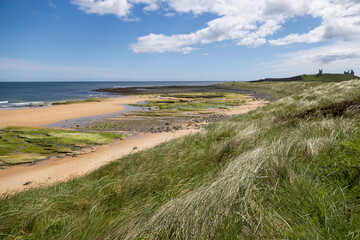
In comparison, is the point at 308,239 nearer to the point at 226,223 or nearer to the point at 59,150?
the point at 226,223

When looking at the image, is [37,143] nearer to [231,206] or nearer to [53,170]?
[53,170]

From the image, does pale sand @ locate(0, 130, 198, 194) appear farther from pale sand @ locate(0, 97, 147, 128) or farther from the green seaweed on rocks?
pale sand @ locate(0, 97, 147, 128)

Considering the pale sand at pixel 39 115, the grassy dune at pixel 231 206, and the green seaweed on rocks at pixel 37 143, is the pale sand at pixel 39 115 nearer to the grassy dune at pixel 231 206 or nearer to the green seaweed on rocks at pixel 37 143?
the green seaweed on rocks at pixel 37 143

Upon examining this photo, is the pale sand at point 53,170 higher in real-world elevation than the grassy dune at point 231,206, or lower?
lower

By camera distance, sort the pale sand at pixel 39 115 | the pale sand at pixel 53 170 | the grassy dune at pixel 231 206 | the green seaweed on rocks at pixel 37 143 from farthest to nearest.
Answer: the pale sand at pixel 39 115 → the green seaweed on rocks at pixel 37 143 → the pale sand at pixel 53 170 → the grassy dune at pixel 231 206

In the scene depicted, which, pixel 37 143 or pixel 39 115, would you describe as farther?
pixel 39 115

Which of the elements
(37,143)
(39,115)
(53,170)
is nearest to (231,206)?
(53,170)

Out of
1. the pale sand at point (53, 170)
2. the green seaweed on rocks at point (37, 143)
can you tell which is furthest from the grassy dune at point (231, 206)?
the green seaweed on rocks at point (37, 143)

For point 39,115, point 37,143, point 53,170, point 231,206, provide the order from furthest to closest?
point 39,115
point 37,143
point 53,170
point 231,206

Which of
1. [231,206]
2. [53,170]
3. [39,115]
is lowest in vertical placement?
[53,170]

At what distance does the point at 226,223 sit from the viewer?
2.19m

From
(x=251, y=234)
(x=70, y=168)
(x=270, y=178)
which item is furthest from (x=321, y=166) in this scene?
(x=70, y=168)

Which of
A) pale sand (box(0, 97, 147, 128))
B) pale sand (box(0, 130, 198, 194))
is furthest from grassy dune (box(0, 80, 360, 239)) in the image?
pale sand (box(0, 97, 147, 128))

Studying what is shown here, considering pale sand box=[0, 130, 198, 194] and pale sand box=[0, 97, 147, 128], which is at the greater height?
pale sand box=[0, 97, 147, 128]
